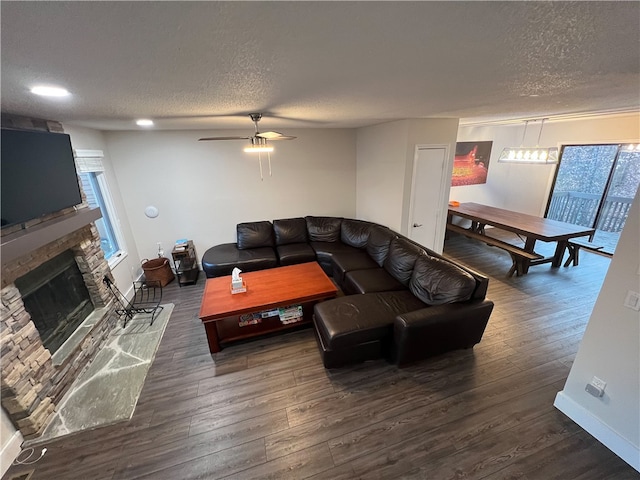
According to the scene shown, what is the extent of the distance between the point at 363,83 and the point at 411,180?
243cm

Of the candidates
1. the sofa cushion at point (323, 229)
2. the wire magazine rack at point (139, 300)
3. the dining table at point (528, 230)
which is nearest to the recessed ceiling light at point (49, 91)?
the wire magazine rack at point (139, 300)

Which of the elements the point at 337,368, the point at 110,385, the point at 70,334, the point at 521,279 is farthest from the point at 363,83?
the point at 521,279

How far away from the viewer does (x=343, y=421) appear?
2035 mm

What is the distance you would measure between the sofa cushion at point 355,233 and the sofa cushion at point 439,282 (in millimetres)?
1360

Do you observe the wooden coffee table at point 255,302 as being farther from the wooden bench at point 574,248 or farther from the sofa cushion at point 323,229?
the wooden bench at point 574,248

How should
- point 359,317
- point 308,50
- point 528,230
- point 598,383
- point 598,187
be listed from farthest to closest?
1. point 598,187
2. point 528,230
3. point 359,317
4. point 598,383
5. point 308,50

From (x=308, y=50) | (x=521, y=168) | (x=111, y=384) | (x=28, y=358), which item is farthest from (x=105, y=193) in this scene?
(x=521, y=168)

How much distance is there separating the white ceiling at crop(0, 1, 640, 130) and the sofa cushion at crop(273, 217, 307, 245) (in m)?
2.83

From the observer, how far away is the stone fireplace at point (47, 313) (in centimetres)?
186

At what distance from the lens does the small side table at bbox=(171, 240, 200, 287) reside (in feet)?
13.4

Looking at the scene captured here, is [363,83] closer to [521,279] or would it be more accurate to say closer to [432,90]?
[432,90]

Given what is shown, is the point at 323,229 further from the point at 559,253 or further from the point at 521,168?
the point at 521,168

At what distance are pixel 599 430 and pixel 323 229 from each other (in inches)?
148

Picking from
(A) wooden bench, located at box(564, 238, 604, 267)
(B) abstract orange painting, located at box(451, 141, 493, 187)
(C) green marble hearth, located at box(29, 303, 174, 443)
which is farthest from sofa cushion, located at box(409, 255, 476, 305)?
(B) abstract orange painting, located at box(451, 141, 493, 187)
